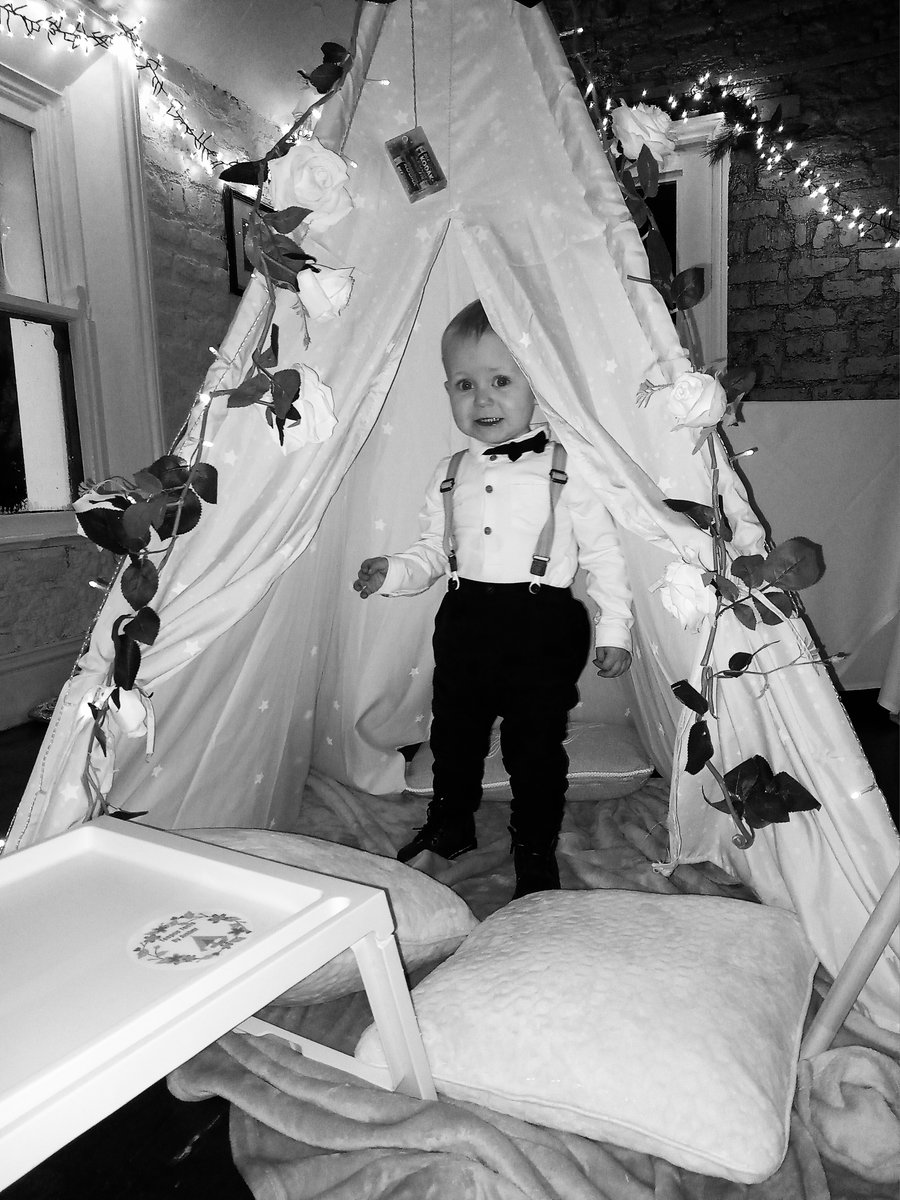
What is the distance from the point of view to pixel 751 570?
1.18 meters

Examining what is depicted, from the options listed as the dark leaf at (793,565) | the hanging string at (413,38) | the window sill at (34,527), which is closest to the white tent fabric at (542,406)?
the hanging string at (413,38)

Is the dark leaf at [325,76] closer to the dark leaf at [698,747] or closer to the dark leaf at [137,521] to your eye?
the dark leaf at [137,521]

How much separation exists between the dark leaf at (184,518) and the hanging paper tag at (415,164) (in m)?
0.66

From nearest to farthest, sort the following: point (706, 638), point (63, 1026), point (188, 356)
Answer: point (63, 1026) → point (706, 638) → point (188, 356)

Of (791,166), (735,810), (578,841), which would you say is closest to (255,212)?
(735,810)

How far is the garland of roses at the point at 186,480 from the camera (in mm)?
1168

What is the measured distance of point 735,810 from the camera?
131cm

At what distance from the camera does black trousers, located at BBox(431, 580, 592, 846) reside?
5.31 ft

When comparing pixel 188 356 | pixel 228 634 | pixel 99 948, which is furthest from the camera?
pixel 188 356

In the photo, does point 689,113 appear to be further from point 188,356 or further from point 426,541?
point 426,541

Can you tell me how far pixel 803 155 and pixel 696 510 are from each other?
158 inches

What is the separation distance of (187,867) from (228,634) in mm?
618

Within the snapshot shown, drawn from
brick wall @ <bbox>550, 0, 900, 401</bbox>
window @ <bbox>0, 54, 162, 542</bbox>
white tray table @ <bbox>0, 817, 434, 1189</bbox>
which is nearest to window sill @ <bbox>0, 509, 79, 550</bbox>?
window @ <bbox>0, 54, 162, 542</bbox>

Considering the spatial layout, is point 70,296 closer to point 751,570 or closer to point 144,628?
point 144,628
